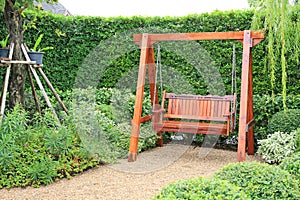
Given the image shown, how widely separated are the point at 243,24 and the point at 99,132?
287 cm

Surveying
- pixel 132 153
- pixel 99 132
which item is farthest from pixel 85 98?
pixel 132 153

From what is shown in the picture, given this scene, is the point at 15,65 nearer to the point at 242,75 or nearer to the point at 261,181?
the point at 242,75

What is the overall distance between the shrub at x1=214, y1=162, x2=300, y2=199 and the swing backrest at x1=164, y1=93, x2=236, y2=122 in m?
2.33

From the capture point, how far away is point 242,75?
4.60m

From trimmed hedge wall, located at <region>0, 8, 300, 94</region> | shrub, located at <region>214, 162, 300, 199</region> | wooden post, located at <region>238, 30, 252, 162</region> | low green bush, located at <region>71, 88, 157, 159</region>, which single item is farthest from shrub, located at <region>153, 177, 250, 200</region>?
trimmed hedge wall, located at <region>0, 8, 300, 94</region>

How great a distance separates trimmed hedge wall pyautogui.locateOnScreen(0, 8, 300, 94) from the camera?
610cm

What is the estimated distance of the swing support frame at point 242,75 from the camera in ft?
14.7

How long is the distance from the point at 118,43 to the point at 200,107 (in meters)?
2.18

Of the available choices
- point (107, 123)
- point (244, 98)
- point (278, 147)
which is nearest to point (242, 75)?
point (244, 98)

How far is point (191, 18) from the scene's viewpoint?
20.8 feet

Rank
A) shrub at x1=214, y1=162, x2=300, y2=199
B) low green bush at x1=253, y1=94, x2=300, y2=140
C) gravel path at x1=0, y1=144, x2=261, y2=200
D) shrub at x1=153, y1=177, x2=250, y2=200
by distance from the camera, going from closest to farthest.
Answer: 1. shrub at x1=153, y1=177, x2=250, y2=200
2. shrub at x1=214, y1=162, x2=300, y2=199
3. gravel path at x1=0, y1=144, x2=261, y2=200
4. low green bush at x1=253, y1=94, x2=300, y2=140

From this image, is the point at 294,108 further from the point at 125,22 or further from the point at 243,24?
the point at 125,22

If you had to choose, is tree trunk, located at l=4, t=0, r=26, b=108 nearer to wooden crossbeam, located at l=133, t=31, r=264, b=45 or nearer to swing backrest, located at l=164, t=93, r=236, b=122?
wooden crossbeam, located at l=133, t=31, r=264, b=45

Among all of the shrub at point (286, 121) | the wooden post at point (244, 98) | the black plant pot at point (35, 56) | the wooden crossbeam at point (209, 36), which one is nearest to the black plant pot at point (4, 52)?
the black plant pot at point (35, 56)
